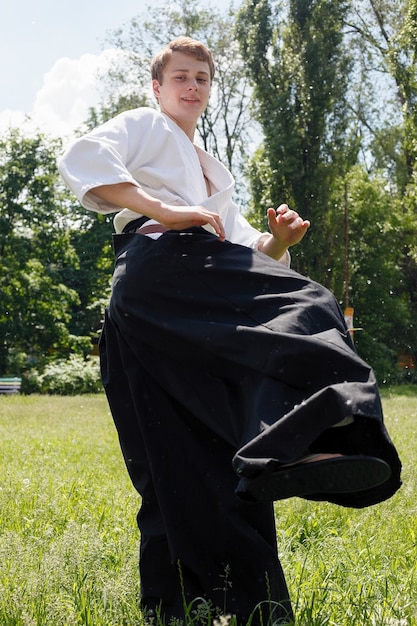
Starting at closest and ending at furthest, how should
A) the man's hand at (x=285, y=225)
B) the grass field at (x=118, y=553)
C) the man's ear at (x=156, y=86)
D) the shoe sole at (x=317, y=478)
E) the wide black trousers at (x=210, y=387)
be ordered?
the shoe sole at (x=317, y=478), the wide black trousers at (x=210, y=387), the grass field at (x=118, y=553), the man's hand at (x=285, y=225), the man's ear at (x=156, y=86)

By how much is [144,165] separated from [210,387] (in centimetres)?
89

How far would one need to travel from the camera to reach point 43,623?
8.85 ft

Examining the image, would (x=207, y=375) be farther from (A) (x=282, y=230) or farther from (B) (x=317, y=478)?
(A) (x=282, y=230)

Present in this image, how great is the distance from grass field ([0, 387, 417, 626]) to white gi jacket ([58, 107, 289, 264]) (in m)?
1.29

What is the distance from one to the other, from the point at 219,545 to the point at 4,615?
0.74 meters

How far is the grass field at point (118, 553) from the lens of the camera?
9.33ft

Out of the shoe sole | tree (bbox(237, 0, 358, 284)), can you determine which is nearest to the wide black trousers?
the shoe sole

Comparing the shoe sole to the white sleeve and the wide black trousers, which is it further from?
the white sleeve

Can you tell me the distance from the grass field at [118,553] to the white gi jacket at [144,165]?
1291 millimetres

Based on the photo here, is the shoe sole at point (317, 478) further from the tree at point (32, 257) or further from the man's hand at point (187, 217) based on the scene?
the tree at point (32, 257)

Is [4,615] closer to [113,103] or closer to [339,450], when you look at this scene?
[339,450]

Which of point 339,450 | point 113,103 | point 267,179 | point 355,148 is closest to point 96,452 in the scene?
point 339,450

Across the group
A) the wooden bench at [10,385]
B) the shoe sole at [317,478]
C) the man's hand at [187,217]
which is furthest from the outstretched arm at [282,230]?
the wooden bench at [10,385]

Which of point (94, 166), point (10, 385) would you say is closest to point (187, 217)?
point (94, 166)
